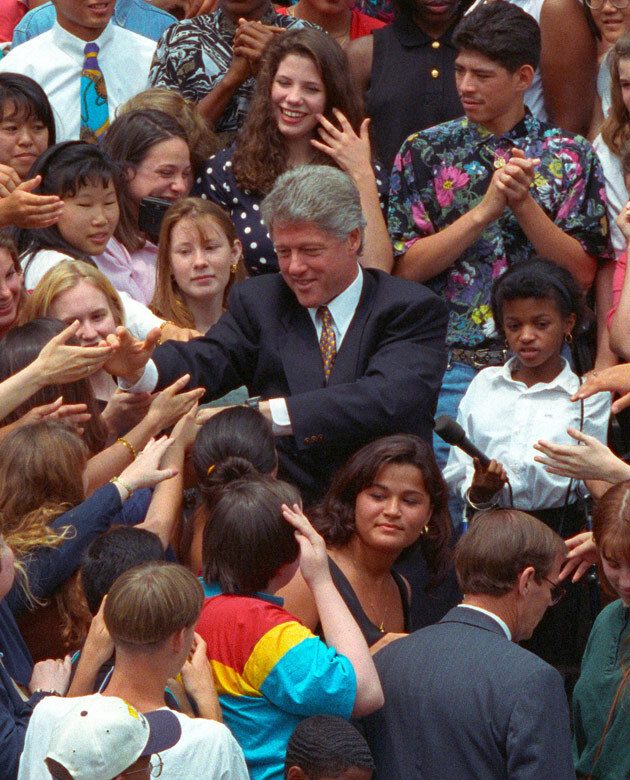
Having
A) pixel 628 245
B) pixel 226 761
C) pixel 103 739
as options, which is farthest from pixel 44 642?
pixel 628 245

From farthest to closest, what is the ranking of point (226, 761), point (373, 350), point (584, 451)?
1. point (373, 350)
2. point (584, 451)
3. point (226, 761)

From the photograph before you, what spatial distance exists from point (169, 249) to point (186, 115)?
27.2 inches

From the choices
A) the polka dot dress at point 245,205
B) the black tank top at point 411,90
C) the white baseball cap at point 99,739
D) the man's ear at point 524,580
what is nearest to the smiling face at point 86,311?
the polka dot dress at point 245,205

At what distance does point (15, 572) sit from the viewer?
3738mm

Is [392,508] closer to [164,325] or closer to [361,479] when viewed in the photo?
[361,479]

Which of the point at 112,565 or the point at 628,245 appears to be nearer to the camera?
the point at 112,565

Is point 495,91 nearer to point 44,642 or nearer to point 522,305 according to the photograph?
point 522,305

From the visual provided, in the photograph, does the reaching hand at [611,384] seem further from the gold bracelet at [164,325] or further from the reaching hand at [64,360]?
the reaching hand at [64,360]

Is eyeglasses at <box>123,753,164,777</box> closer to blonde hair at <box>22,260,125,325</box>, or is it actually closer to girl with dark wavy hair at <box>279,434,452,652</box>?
girl with dark wavy hair at <box>279,434,452,652</box>

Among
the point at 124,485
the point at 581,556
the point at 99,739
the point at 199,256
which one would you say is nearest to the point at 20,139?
the point at 199,256

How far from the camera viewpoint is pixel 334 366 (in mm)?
4703

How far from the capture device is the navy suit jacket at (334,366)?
4535mm

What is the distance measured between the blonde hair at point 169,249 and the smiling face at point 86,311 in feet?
1.90

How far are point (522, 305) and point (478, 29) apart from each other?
110 centimetres
